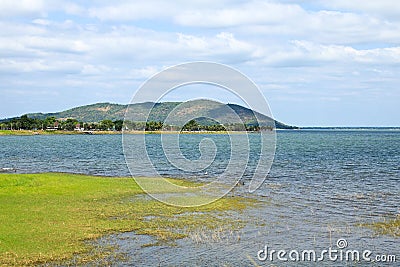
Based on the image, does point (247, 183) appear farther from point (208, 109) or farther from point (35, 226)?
point (35, 226)

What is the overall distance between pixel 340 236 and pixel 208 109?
500 inches

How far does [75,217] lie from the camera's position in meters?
26.8

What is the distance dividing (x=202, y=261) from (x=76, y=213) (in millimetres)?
11551

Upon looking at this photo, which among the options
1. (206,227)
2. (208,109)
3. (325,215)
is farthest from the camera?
(208,109)

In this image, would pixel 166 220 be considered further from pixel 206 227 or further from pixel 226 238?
pixel 226 238

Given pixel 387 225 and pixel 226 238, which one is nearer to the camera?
pixel 226 238

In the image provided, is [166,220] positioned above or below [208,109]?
below

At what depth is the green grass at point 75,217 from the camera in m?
20.2

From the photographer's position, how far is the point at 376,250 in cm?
2117

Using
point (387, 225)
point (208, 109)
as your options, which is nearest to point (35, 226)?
point (208, 109)

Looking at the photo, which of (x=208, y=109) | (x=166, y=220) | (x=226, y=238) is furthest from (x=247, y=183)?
(x=226, y=238)

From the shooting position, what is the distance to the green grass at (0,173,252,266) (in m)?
20.2

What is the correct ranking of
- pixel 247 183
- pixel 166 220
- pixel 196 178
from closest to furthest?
A: pixel 166 220 < pixel 247 183 < pixel 196 178

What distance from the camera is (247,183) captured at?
46469 mm
